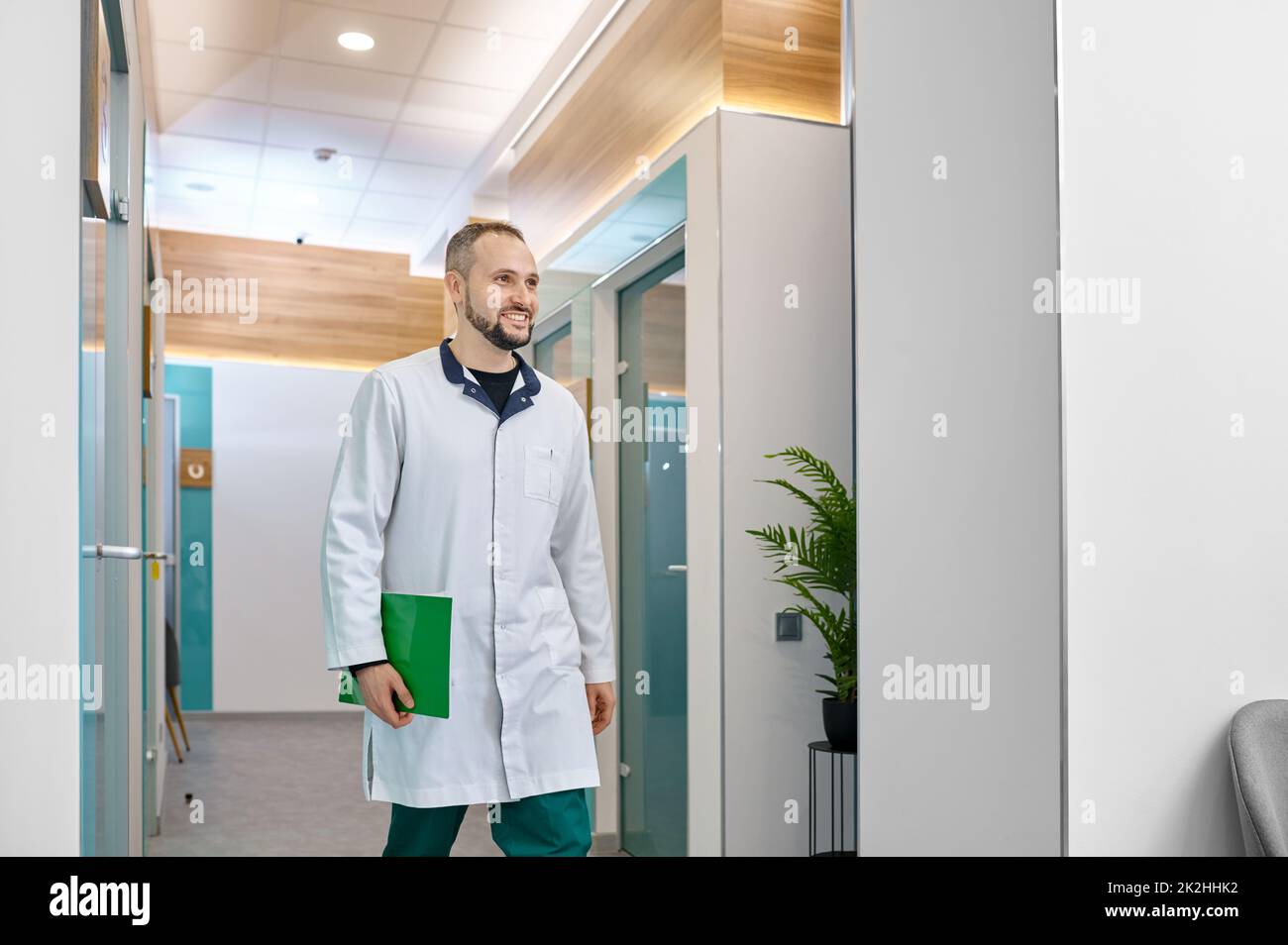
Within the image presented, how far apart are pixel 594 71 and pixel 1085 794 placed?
3.60 meters

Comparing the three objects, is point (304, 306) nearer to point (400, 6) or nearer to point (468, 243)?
point (400, 6)

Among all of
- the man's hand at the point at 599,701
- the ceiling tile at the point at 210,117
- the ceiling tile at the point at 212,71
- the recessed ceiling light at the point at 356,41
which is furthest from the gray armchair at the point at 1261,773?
the ceiling tile at the point at 210,117

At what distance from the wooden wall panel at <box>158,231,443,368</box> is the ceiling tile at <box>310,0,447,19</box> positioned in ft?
13.4

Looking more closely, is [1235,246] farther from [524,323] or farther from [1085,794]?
[524,323]

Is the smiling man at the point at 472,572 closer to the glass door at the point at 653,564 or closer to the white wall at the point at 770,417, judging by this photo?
the white wall at the point at 770,417

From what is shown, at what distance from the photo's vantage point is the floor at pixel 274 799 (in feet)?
14.8

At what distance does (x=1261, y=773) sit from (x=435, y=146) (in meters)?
5.43

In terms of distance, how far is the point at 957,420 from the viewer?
2277 millimetres

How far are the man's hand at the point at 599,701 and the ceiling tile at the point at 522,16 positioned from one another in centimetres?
326

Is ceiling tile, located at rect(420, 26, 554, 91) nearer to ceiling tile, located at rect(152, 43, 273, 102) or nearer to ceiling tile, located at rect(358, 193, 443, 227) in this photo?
ceiling tile, located at rect(152, 43, 273, 102)

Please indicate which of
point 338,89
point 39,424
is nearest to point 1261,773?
point 39,424

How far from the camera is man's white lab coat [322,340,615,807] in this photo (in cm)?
228

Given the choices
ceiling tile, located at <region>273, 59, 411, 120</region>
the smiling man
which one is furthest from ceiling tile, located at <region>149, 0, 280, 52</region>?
the smiling man

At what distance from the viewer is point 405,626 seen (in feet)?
7.38
